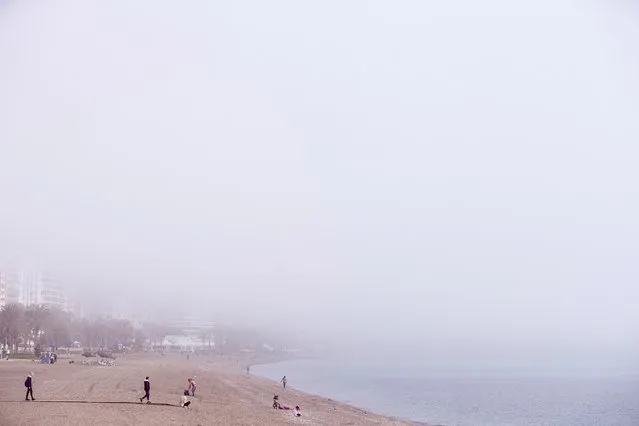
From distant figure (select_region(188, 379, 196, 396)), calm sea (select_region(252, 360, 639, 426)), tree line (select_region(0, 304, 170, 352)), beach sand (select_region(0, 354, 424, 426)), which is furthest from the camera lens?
tree line (select_region(0, 304, 170, 352))

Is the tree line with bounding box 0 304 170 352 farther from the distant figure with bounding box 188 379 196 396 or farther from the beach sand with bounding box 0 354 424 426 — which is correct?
the distant figure with bounding box 188 379 196 396

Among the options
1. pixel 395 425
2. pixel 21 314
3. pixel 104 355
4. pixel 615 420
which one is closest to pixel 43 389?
pixel 395 425

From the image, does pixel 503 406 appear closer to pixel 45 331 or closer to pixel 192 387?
pixel 192 387

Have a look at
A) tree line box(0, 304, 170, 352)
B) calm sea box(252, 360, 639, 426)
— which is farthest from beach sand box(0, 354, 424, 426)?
tree line box(0, 304, 170, 352)

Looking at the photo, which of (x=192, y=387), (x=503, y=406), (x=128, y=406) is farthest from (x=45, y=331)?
(x=128, y=406)

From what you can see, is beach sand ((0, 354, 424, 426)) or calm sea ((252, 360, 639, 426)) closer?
beach sand ((0, 354, 424, 426))

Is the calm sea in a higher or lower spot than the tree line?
lower

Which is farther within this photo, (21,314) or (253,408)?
(21,314)

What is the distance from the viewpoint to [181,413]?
32.8 m

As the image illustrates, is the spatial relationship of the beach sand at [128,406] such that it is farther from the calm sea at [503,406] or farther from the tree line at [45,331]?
the tree line at [45,331]

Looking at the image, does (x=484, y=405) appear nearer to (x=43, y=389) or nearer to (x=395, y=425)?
(x=395, y=425)

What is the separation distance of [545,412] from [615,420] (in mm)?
8023

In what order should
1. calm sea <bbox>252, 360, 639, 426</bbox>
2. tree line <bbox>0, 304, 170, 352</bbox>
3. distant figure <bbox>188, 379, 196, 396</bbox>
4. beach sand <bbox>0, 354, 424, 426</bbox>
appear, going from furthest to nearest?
tree line <bbox>0, 304, 170, 352</bbox>
calm sea <bbox>252, 360, 639, 426</bbox>
distant figure <bbox>188, 379, 196, 396</bbox>
beach sand <bbox>0, 354, 424, 426</bbox>

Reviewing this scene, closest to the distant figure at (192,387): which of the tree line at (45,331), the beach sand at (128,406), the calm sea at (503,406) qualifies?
the beach sand at (128,406)
